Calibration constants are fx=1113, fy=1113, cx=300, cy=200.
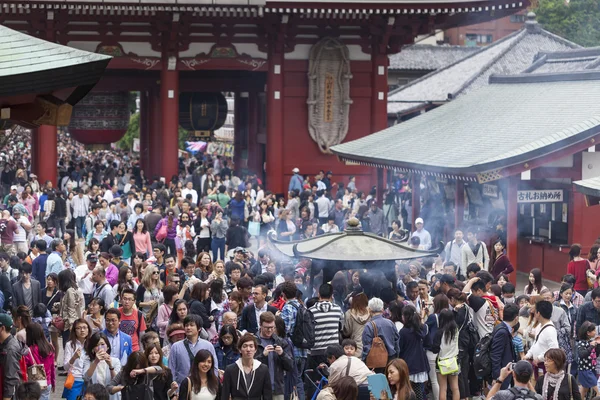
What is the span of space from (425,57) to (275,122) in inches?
1093

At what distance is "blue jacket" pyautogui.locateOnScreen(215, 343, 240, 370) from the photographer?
11539 millimetres

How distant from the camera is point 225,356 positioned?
11.7 m

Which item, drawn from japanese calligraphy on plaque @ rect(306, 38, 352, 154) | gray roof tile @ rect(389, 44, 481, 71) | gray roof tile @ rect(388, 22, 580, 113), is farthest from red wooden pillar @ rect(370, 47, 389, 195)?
gray roof tile @ rect(389, 44, 481, 71)

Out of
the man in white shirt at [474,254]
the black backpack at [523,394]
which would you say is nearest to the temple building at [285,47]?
the man in white shirt at [474,254]

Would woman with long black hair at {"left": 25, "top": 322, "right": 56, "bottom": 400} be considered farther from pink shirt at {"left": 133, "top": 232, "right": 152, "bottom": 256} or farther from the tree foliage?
the tree foliage

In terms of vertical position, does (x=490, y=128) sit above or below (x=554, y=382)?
above

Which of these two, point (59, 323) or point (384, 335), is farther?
point (59, 323)

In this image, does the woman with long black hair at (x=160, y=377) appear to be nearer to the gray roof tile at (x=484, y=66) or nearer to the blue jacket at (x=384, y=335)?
the blue jacket at (x=384, y=335)

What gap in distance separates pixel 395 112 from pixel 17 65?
35.4 metres

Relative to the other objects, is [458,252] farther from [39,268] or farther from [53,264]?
[39,268]

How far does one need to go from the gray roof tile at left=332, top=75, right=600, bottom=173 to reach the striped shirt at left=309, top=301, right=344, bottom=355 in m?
6.93

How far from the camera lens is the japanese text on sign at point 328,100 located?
30.9 metres

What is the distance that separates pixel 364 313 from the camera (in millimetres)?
12508

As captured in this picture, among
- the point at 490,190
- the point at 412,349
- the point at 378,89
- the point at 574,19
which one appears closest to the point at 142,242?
the point at 490,190
